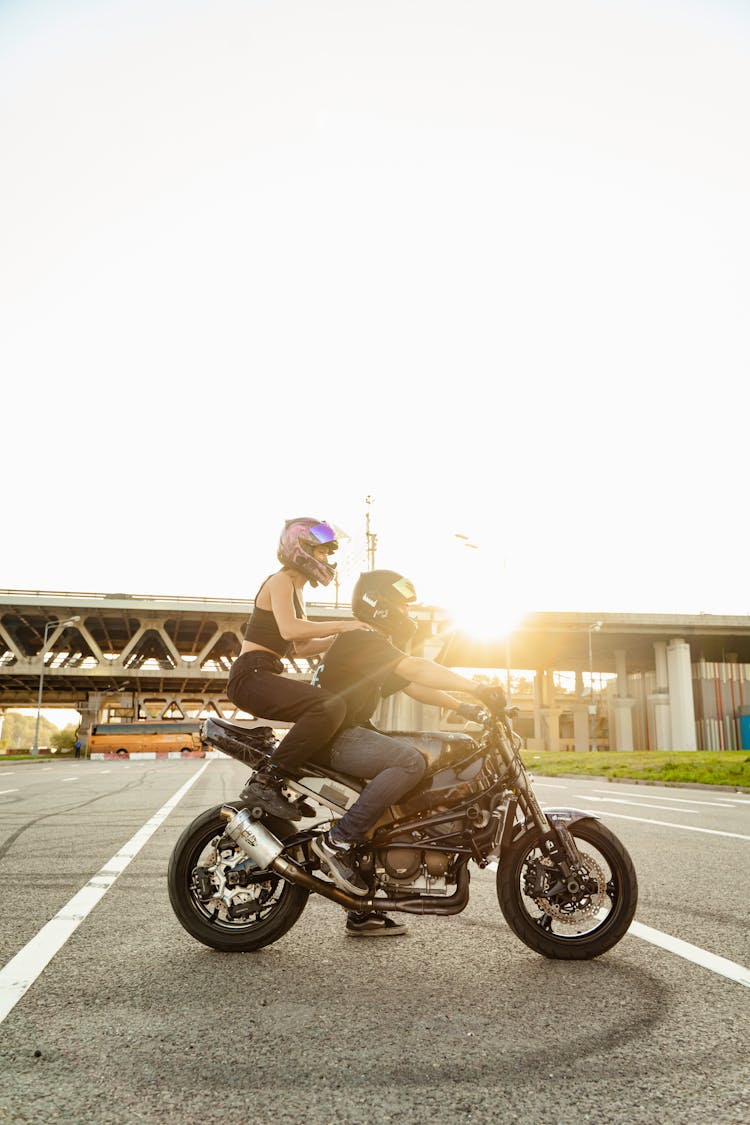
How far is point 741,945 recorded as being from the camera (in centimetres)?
432

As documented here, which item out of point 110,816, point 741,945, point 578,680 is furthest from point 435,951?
point 578,680

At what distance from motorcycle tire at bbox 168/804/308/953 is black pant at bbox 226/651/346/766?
380 mm

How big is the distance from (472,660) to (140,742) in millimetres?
27021

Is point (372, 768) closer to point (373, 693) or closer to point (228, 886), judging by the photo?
point (373, 693)

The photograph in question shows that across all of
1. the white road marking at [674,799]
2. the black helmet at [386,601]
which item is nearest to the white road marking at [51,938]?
the black helmet at [386,601]

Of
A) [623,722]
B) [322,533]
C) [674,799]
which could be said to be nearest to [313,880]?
[322,533]

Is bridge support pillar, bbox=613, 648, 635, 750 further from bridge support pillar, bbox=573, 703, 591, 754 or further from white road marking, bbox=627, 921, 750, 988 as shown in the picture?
white road marking, bbox=627, 921, 750, 988

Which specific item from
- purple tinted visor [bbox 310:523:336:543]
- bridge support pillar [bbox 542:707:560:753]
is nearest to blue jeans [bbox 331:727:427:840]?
purple tinted visor [bbox 310:523:336:543]

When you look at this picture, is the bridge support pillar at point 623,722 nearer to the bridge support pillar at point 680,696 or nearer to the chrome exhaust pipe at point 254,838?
the bridge support pillar at point 680,696

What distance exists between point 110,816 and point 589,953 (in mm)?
8200

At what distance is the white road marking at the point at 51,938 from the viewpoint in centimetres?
347

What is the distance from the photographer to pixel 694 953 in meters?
4.15

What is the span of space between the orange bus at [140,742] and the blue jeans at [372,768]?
59001 millimetres

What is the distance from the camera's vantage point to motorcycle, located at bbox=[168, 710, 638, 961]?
3916mm
